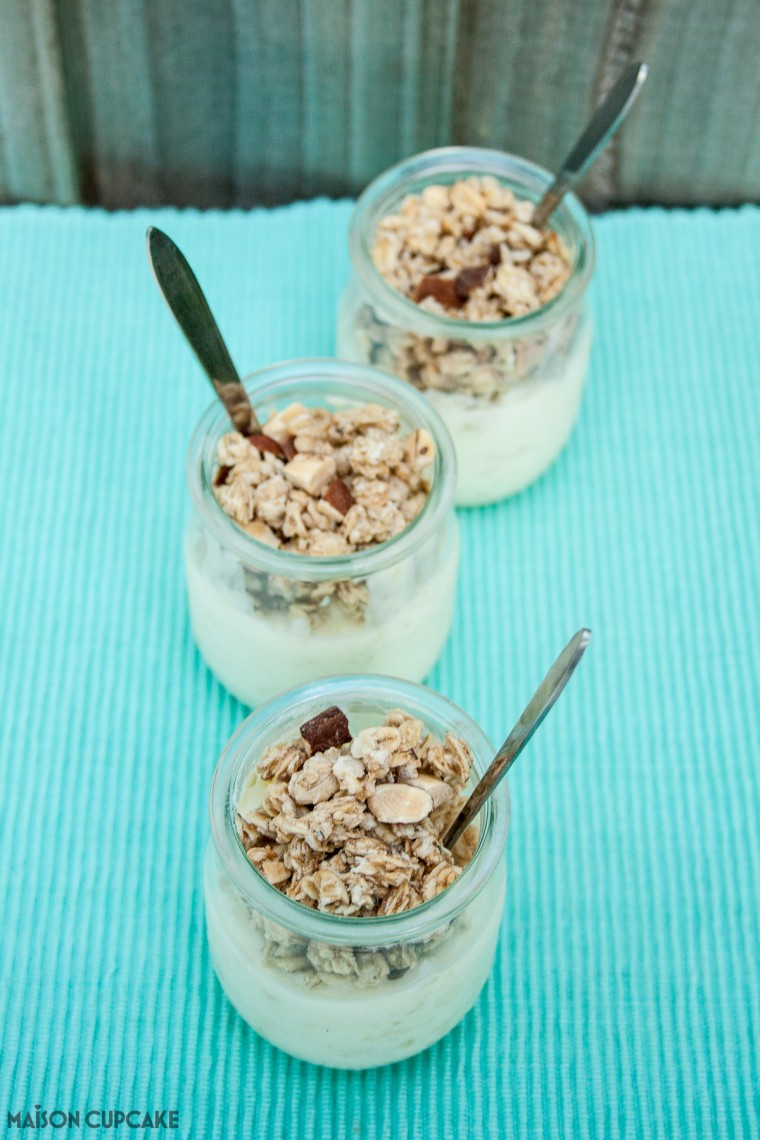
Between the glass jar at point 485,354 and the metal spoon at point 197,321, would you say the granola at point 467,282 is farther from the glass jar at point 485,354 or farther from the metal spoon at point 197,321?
the metal spoon at point 197,321

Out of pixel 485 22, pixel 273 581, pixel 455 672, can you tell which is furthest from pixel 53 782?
pixel 485 22

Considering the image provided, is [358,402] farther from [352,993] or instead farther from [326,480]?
[352,993]

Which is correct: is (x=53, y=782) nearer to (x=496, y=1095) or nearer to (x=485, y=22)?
(x=496, y=1095)

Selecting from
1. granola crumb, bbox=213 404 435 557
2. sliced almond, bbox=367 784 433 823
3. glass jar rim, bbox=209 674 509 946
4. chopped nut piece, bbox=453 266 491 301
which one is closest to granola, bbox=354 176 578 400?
chopped nut piece, bbox=453 266 491 301

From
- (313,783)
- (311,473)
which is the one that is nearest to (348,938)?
(313,783)

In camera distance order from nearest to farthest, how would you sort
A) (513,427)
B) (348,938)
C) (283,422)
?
(348,938) → (283,422) → (513,427)

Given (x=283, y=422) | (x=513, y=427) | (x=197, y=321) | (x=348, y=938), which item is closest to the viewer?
(x=348, y=938)

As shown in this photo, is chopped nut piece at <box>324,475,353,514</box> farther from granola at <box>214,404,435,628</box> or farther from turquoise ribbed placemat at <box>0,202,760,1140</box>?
turquoise ribbed placemat at <box>0,202,760,1140</box>
